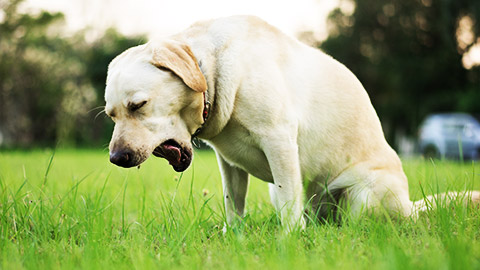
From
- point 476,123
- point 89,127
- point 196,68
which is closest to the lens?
point 196,68

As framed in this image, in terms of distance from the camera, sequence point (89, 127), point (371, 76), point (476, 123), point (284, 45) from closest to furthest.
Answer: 1. point (284, 45)
2. point (476, 123)
3. point (89, 127)
4. point (371, 76)

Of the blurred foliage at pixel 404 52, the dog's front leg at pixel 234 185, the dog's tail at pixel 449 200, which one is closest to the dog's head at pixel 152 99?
the dog's front leg at pixel 234 185

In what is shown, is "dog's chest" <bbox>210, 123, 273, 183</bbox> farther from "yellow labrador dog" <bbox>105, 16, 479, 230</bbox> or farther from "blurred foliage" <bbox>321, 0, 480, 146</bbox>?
"blurred foliage" <bbox>321, 0, 480, 146</bbox>

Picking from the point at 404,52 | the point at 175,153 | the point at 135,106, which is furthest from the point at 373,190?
the point at 404,52

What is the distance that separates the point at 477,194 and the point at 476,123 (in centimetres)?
1263

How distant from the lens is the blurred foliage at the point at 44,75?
2227 centimetres

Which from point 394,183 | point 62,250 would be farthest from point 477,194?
point 62,250

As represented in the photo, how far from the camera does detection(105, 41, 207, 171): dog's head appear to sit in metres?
2.42

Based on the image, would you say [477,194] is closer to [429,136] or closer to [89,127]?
[429,136]

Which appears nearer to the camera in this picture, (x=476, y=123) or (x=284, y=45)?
(x=284, y=45)

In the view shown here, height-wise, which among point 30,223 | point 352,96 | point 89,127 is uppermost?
point 352,96

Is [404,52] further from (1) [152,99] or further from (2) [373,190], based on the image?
(1) [152,99]

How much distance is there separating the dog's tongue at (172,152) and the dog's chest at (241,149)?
13.5 inches

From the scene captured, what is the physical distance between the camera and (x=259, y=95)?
2.67m
